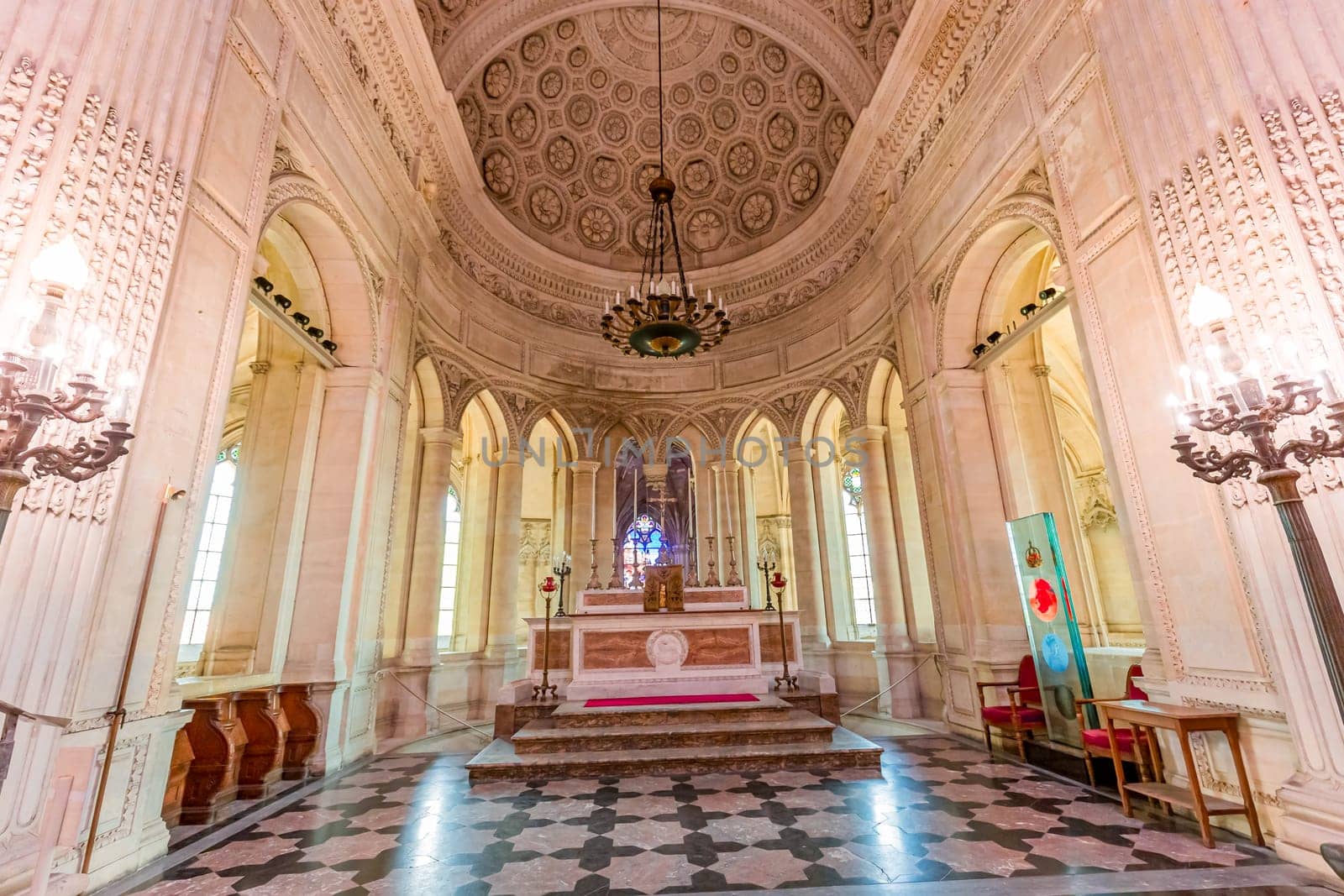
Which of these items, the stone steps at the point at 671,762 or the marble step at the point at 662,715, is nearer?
the stone steps at the point at 671,762

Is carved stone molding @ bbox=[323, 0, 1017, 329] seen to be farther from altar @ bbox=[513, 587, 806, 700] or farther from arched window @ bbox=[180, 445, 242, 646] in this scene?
altar @ bbox=[513, 587, 806, 700]

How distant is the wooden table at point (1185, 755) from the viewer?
379 cm

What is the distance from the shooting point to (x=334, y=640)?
6.59 metres

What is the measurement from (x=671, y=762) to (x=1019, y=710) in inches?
137

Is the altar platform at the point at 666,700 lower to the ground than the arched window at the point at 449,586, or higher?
lower

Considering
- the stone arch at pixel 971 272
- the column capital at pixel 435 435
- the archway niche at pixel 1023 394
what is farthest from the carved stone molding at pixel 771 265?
the column capital at pixel 435 435

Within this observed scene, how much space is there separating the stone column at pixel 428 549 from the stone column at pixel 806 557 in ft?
19.6

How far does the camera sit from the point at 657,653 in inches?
308

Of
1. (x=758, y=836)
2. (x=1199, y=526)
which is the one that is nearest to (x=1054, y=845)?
(x=758, y=836)

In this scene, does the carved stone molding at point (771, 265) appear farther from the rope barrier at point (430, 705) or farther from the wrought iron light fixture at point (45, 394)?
the rope barrier at point (430, 705)

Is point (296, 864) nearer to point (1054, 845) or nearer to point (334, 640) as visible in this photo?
point (334, 640)

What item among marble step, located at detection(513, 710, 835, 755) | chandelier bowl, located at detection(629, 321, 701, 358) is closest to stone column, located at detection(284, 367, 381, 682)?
marble step, located at detection(513, 710, 835, 755)

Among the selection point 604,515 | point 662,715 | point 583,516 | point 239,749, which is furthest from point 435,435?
point 662,715

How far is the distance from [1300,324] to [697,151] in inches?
434
